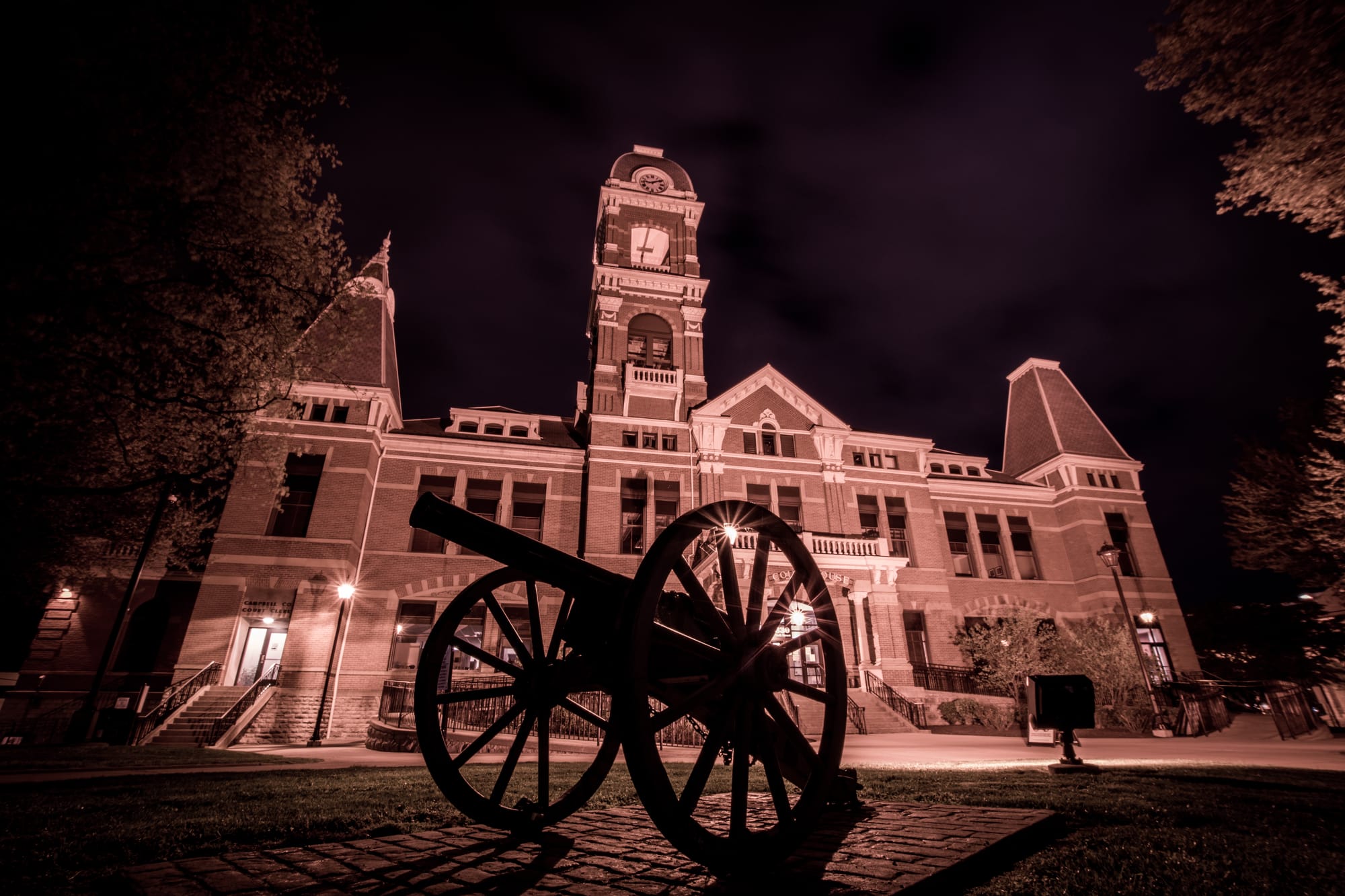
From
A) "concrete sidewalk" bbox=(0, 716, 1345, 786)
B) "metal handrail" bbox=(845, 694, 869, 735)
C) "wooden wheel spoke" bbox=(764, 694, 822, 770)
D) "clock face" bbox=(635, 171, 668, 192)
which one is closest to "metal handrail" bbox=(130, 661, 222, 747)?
"concrete sidewalk" bbox=(0, 716, 1345, 786)

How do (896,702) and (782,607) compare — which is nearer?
(782,607)

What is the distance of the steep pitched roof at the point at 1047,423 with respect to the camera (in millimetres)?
28984

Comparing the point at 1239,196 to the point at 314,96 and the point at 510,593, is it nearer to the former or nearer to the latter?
the point at 314,96

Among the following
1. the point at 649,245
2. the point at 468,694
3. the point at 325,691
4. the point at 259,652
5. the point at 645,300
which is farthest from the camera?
the point at 649,245

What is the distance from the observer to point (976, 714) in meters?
18.7

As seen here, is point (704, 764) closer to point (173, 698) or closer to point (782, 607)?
point (782, 607)

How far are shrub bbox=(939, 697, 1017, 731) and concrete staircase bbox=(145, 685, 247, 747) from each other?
21785 millimetres

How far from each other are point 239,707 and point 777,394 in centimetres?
2167

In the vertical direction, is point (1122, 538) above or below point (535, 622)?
above

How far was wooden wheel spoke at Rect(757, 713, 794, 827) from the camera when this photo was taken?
8.63 ft

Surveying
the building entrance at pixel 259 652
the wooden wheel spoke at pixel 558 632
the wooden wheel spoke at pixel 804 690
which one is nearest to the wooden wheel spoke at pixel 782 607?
the wooden wheel spoke at pixel 804 690

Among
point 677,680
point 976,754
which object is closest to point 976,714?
point 976,754

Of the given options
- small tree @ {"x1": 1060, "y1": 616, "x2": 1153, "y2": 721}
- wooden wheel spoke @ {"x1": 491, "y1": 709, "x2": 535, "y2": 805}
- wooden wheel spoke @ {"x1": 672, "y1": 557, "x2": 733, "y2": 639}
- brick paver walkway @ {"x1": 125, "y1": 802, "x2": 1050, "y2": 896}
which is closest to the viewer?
brick paver walkway @ {"x1": 125, "y1": 802, "x2": 1050, "y2": 896}

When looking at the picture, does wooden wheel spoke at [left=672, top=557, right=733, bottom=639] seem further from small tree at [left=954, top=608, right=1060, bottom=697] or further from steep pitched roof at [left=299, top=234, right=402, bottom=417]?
small tree at [left=954, top=608, right=1060, bottom=697]
